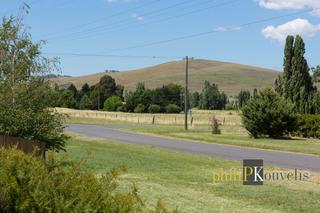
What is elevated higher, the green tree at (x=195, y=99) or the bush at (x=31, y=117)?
the green tree at (x=195, y=99)

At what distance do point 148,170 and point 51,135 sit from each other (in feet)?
10.4

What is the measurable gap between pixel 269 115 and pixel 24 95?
24.0 meters

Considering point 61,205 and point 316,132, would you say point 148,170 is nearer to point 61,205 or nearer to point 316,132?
point 61,205

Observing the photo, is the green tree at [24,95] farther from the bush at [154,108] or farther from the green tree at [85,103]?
the green tree at [85,103]

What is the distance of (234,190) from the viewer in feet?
40.2

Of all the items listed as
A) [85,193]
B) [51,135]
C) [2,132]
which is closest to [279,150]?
[51,135]

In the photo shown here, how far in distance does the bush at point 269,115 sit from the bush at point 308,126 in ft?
5.78

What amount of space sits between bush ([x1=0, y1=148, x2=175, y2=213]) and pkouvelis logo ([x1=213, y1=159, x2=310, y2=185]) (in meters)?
8.93

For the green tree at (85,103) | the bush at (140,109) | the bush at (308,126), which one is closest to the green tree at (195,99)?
the green tree at (85,103)

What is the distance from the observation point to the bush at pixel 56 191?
14.4ft

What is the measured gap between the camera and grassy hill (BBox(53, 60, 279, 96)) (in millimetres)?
172375

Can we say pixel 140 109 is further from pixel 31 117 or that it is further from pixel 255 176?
pixel 255 176

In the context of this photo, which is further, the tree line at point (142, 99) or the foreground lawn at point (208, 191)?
the tree line at point (142, 99)

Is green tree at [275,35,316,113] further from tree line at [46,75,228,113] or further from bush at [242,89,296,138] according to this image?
tree line at [46,75,228,113]
